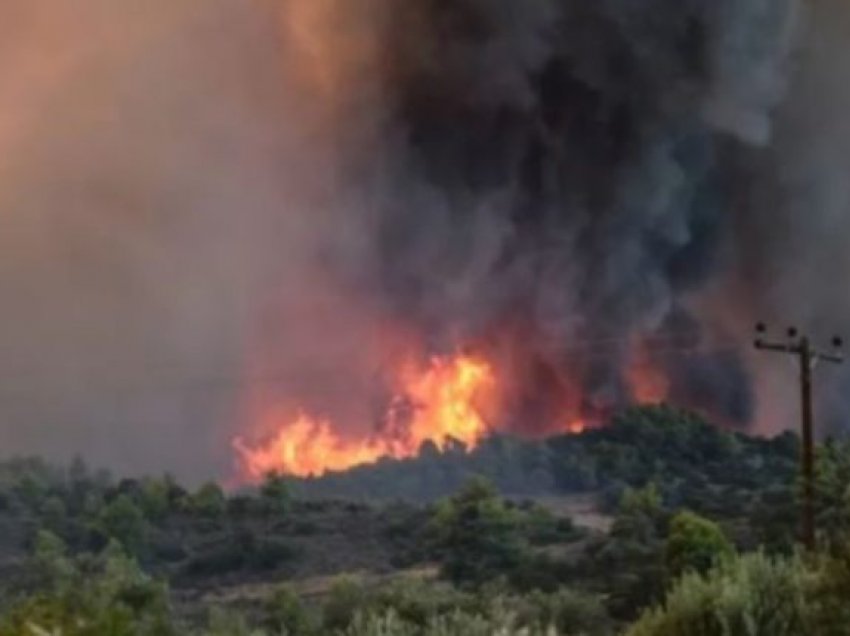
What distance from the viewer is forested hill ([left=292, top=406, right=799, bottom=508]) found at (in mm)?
74938

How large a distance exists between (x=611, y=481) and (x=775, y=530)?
85.7 feet

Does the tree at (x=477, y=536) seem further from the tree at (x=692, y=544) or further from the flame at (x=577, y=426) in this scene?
the flame at (x=577, y=426)

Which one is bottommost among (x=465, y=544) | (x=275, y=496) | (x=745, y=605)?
(x=745, y=605)

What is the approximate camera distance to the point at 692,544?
43.0m

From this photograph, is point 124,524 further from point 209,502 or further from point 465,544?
point 465,544

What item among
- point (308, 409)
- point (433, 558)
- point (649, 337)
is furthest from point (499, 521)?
point (308, 409)

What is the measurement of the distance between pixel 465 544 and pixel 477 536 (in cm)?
103

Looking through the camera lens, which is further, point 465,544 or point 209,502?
point 209,502

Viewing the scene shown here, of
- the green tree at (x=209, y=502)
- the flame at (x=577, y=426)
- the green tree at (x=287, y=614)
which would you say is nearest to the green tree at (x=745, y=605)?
the green tree at (x=287, y=614)

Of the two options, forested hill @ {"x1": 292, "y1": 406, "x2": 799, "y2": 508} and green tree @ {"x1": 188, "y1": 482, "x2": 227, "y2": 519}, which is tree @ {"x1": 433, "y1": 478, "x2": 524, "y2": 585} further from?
Result: green tree @ {"x1": 188, "y1": 482, "x2": 227, "y2": 519}

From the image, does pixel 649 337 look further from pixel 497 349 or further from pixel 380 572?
pixel 380 572

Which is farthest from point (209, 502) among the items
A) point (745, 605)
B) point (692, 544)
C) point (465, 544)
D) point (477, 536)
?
point (745, 605)

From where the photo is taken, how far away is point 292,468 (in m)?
85.1

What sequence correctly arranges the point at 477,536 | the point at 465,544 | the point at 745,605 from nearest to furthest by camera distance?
the point at 745,605 → the point at 477,536 → the point at 465,544
